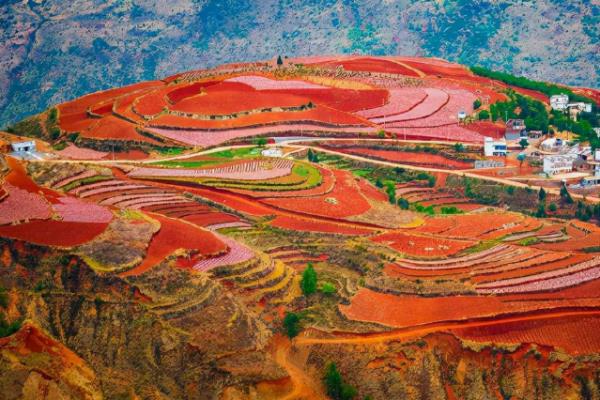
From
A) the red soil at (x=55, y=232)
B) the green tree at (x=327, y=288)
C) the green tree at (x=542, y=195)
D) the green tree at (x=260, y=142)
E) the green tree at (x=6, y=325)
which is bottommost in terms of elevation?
the green tree at (x=542, y=195)

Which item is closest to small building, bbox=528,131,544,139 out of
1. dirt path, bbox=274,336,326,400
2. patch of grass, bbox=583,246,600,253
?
patch of grass, bbox=583,246,600,253

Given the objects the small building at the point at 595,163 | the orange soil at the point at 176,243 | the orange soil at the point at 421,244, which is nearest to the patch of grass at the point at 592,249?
the orange soil at the point at 421,244

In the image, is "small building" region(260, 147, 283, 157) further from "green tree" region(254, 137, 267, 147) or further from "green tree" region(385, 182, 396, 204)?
"green tree" region(385, 182, 396, 204)

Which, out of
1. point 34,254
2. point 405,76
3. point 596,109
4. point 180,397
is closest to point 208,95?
point 405,76

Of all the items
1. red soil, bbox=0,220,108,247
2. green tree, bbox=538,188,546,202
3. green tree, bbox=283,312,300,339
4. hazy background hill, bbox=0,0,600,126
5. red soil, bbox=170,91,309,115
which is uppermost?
red soil, bbox=0,220,108,247

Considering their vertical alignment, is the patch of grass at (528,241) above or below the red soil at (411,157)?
above

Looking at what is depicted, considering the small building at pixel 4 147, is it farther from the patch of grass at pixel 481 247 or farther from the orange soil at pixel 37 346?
the orange soil at pixel 37 346

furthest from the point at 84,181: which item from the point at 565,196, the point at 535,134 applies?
the point at 535,134

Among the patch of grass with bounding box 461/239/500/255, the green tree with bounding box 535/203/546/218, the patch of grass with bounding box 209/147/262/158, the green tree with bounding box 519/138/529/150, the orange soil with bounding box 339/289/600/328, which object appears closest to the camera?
the orange soil with bounding box 339/289/600/328
